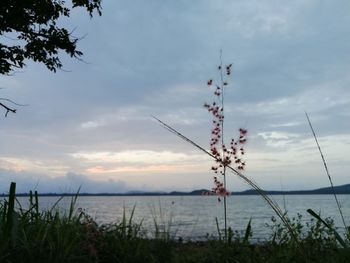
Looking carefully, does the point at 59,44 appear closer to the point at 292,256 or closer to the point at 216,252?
the point at 216,252

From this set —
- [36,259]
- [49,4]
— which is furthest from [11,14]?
[36,259]

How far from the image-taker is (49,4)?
11.0 m

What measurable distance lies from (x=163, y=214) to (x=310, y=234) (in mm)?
2094

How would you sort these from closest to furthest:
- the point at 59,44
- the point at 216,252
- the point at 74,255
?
the point at 74,255
the point at 216,252
the point at 59,44

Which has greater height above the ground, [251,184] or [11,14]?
[11,14]

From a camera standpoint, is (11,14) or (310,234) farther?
(11,14)

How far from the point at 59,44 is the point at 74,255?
6799mm

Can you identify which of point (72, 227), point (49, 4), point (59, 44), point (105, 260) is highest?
point (49, 4)

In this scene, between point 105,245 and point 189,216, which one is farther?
point 189,216

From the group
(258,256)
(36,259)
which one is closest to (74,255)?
(36,259)

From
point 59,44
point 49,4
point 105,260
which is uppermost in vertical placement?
point 49,4

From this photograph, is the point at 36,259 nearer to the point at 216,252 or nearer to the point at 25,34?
the point at 216,252

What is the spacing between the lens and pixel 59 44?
1143cm

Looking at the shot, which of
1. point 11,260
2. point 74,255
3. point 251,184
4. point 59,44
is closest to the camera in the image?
point 251,184
